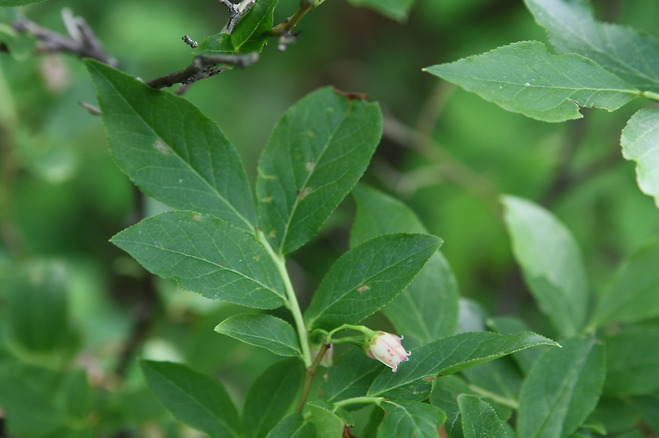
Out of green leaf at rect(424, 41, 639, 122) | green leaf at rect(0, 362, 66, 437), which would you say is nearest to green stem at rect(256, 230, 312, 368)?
green leaf at rect(424, 41, 639, 122)

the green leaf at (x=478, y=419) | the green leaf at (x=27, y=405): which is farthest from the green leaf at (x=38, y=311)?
the green leaf at (x=478, y=419)

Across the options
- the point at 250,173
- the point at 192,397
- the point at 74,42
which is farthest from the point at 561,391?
the point at 250,173

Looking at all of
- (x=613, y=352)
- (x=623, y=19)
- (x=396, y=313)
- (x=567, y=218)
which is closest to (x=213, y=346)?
(x=396, y=313)

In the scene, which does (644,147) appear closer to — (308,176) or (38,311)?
(308,176)

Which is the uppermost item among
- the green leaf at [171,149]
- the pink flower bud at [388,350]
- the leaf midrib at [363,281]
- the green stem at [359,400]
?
the green leaf at [171,149]

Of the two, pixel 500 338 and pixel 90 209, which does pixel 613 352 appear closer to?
pixel 500 338

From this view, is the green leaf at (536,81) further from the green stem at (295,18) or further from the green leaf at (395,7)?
the green leaf at (395,7)

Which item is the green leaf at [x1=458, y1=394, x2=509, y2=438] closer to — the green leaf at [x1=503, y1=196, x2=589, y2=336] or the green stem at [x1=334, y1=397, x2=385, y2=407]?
the green stem at [x1=334, y1=397, x2=385, y2=407]
